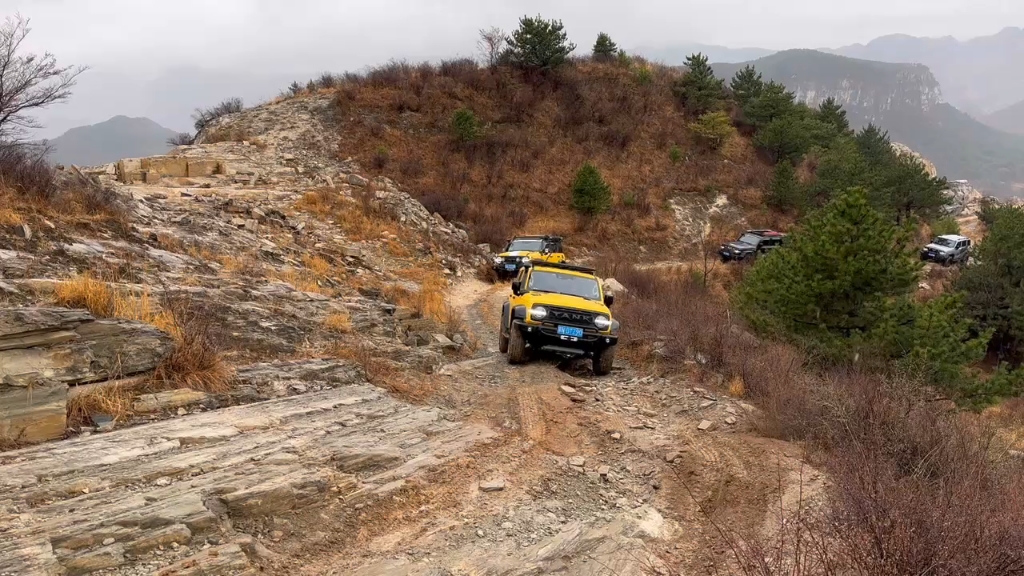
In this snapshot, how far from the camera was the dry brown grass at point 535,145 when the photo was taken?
28.9 meters

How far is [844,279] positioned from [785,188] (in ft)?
76.9

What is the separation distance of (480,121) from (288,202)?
1699 centimetres

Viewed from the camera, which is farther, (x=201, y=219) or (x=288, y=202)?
(x=288, y=202)

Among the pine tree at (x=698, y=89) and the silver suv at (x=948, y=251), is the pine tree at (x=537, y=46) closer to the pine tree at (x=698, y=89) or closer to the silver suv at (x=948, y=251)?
the pine tree at (x=698, y=89)

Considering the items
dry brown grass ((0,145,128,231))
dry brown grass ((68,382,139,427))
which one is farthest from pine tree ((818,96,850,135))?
dry brown grass ((68,382,139,427))

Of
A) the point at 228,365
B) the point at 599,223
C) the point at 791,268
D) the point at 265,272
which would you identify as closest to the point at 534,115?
the point at 599,223

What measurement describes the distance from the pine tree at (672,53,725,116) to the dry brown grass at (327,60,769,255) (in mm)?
1047

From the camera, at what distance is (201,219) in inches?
515

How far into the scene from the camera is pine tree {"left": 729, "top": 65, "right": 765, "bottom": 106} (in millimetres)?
43781

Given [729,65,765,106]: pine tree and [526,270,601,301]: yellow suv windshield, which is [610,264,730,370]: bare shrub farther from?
[729,65,765,106]: pine tree

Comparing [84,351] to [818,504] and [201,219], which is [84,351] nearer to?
[818,504]

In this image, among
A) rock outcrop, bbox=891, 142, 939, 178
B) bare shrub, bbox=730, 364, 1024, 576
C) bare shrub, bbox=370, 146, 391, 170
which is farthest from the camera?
rock outcrop, bbox=891, 142, 939, 178

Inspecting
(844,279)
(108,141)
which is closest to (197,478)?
(844,279)

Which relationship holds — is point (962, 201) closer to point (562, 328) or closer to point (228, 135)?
point (228, 135)
